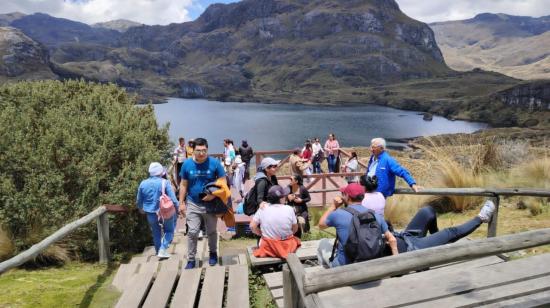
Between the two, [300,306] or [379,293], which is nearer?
[300,306]

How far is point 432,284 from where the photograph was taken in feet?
10.5

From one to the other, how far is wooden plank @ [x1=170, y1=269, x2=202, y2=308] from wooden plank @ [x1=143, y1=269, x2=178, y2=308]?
8cm

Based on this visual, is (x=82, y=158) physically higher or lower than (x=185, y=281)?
higher

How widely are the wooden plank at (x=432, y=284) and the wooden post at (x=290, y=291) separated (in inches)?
9.4

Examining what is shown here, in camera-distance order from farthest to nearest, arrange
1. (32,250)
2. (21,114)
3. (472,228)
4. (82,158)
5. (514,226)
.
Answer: (21,114), (82,158), (514,226), (472,228), (32,250)

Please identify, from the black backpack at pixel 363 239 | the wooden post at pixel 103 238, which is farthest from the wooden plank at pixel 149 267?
the black backpack at pixel 363 239

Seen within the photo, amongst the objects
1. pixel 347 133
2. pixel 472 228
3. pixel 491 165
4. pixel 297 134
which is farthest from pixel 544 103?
pixel 472 228

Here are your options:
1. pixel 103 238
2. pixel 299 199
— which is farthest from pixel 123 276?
pixel 299 199

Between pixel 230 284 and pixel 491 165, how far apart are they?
339 inches

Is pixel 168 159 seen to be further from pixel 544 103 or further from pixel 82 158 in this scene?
pixel 544 103

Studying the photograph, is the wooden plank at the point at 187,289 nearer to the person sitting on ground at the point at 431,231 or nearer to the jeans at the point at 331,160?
the person sitting on ground at the point at 431,231

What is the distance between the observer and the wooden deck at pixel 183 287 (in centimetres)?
398

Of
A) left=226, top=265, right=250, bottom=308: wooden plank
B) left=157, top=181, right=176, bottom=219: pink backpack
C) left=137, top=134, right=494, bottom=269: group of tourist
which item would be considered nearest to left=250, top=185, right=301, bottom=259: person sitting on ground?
left=137, top=134, right=494, bottom=269: group of tourist

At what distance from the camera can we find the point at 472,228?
4719 mm
